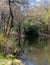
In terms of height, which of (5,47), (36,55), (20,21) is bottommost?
(36,55)

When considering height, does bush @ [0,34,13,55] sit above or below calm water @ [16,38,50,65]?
above

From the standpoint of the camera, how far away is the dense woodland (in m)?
22.6

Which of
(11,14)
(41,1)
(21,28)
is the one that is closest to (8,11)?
(11,14)

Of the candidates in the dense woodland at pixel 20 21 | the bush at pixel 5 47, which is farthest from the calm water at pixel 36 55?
the bush at pixel 5 47

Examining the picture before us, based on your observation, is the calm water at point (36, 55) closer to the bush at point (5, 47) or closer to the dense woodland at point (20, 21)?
the dense woodland at point (20, 21)

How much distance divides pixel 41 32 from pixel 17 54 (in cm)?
4019

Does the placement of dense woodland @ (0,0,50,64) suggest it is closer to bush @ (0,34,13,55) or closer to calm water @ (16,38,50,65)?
bush @ (0,34,13,55)

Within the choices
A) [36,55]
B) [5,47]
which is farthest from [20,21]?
[5,47]

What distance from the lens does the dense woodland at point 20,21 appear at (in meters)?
22.6

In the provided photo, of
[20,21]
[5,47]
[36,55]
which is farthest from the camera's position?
[20,21]

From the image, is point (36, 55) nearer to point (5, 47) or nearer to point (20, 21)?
point (5, 47)

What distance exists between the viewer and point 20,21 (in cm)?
5034

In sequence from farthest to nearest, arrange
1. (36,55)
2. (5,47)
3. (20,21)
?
(20,21)
(36,55)
(5,47)

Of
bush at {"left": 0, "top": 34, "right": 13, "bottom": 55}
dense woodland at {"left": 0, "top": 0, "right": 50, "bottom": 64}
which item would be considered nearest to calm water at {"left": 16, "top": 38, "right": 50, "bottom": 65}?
dense woodland at {"left": 0, "top": 0, "right": 50, "bottom": 64}
